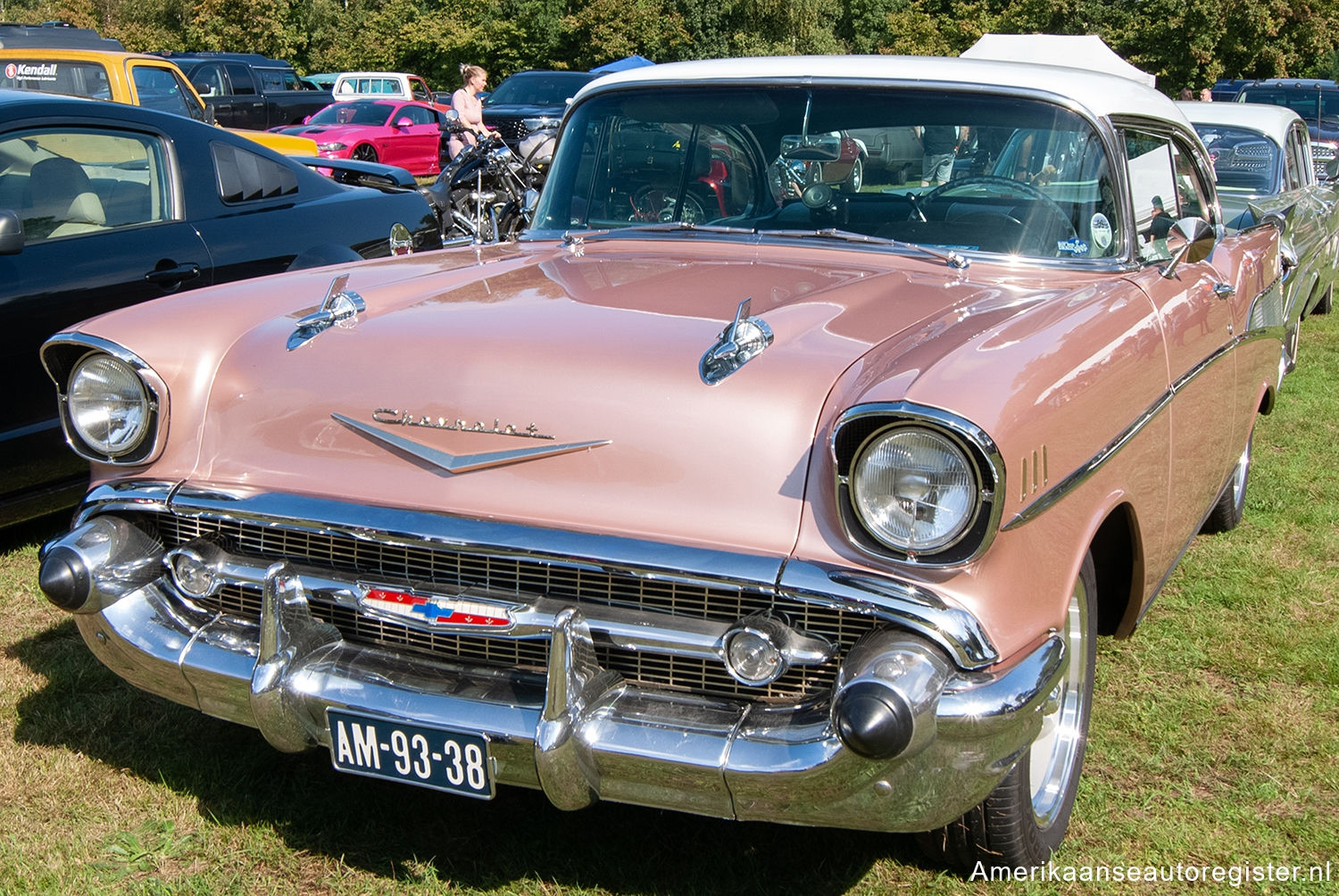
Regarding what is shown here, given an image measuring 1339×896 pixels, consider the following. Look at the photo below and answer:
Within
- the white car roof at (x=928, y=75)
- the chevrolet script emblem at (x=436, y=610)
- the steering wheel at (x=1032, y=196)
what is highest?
the white car roof at (x=928, y=75)

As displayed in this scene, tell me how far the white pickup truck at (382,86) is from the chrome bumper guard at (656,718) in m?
26.2

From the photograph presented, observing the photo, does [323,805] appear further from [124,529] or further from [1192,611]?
[1192,611]

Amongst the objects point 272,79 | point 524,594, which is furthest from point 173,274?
point 272,79

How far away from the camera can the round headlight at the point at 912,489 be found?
6.82 ft

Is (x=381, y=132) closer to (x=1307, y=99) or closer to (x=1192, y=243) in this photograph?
(x=1307, y=99)

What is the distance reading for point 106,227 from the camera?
4543 mm

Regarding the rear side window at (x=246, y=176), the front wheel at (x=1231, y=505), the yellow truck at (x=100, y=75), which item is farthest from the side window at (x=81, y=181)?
the yellow truck at (x=100, y=75)

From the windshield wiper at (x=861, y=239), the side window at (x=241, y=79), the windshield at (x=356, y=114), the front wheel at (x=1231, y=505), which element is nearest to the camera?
the windshield wiper at (x=861, y=239)

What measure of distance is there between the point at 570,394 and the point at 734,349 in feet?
1.06

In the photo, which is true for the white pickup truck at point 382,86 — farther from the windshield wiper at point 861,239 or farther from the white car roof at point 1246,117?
the windshield wiper at point 861,239

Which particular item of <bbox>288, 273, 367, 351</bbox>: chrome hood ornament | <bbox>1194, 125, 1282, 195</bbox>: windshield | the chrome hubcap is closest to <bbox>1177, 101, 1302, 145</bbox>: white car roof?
<bbox>1194, 125, 1282, 195</bbox>: windshield

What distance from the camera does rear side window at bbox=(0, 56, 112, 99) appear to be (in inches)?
359

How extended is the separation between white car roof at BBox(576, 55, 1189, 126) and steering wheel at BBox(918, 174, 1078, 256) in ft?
0.83

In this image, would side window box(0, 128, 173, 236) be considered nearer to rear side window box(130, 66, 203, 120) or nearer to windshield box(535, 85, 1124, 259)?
windshield box(535, 85, 1124, 259)
